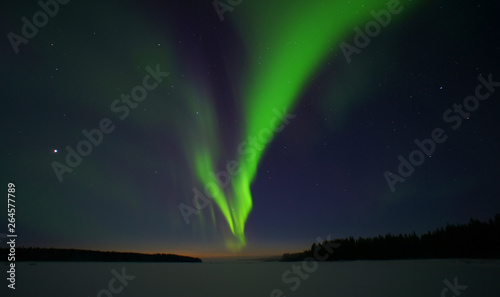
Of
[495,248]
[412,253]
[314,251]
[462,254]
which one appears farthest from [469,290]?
[314,251]

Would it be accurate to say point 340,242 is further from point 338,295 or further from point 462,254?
point 338,295

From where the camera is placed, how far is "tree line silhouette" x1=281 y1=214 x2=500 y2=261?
6300 centimetres

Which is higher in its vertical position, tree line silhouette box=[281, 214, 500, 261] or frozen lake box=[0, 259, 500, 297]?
tree line silhouette box=[281, 214, 500, 261]

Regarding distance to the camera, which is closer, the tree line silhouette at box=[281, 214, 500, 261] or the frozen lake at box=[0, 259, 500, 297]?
the frozen lake at box=[0, 259, 500, 297]

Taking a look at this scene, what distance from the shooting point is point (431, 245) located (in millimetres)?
77188

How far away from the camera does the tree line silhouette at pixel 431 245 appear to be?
63.0 meters

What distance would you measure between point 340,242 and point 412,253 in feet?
78.2

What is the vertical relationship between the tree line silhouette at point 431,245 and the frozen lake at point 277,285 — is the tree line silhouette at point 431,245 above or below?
above

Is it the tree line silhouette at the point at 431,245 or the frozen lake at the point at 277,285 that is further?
the tree line silhouette at the point at 431,245

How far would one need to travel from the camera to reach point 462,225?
7081 cm

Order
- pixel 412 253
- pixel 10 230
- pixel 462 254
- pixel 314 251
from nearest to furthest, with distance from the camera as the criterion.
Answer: pixel 10 230 < pixel 462 254 < pixel 412 253 < pixel 314 251

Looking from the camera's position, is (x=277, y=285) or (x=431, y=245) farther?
(x=431, y=245)

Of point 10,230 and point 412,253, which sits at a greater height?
point 412,253

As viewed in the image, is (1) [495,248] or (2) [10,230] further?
(1) [495,248]
